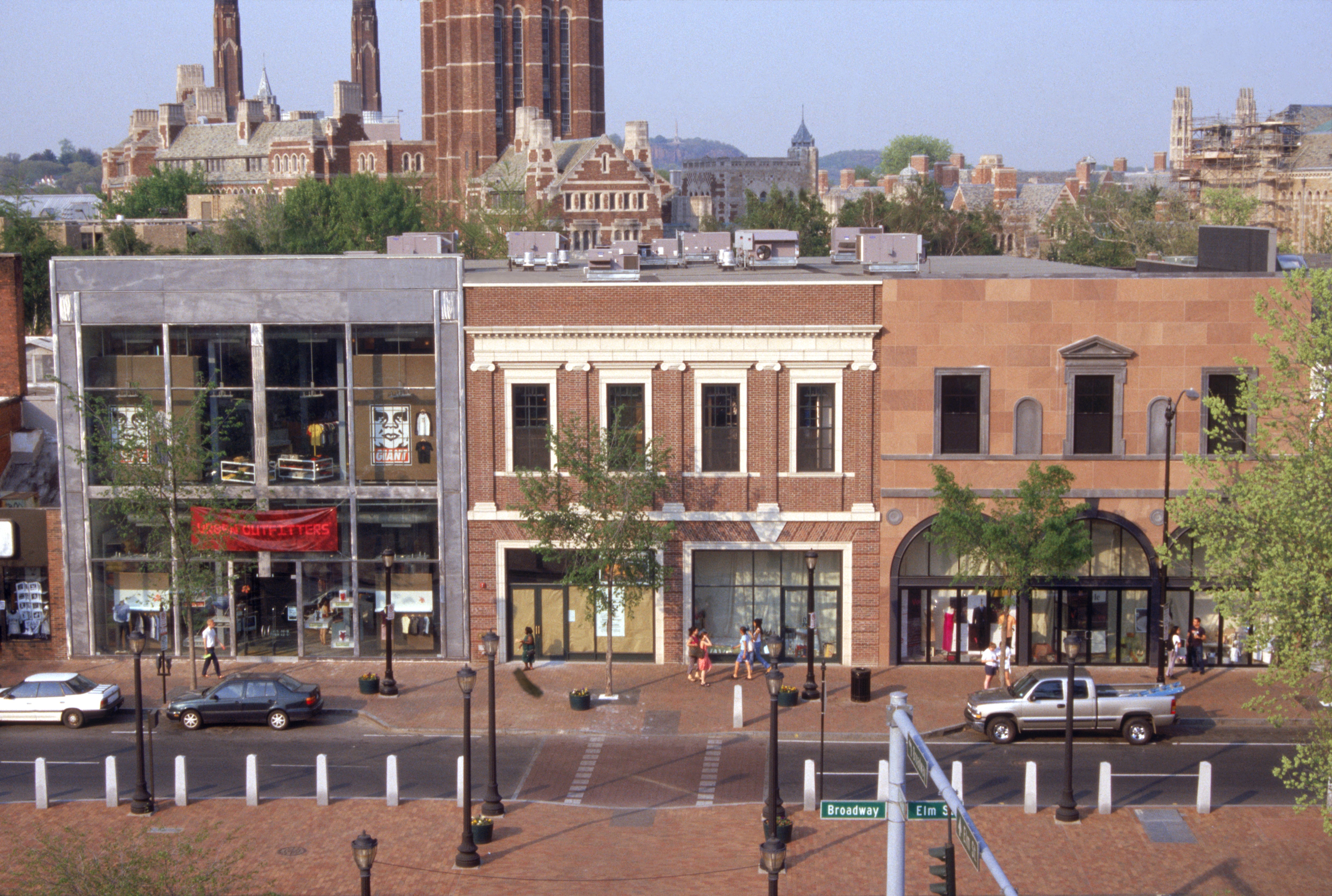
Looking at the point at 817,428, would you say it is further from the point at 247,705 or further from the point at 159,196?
the point at 159,196

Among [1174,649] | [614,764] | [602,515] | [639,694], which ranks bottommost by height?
[614,764]

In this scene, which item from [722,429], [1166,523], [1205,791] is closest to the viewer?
[1205,791]

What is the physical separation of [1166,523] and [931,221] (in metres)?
70.1

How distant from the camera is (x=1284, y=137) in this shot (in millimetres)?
102375

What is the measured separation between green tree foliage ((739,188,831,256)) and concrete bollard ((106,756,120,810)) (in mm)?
81147

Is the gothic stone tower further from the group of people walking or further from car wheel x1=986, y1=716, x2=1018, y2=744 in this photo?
car wheel x1=986, y1=716, x2=1018, y2=744

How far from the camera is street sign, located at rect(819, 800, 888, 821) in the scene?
52.5ft

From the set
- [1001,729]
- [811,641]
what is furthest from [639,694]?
[1001,729]

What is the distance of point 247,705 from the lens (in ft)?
101

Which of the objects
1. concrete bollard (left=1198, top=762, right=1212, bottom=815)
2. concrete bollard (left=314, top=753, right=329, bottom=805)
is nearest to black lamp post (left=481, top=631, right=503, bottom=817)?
concrete bollard (left=314, top=753, right=329, bottom=805)

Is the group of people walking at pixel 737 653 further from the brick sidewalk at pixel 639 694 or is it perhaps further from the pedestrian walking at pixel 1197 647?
the pedestrian walking at pixel 1197 647

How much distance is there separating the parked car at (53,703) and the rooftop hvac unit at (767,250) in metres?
21.6

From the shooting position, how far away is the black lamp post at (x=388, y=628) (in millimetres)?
33469

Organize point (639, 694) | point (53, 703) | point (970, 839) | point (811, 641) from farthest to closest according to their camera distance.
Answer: point (639, 694)
point (811, 641)
point (53, 703)
point (970, 839)
